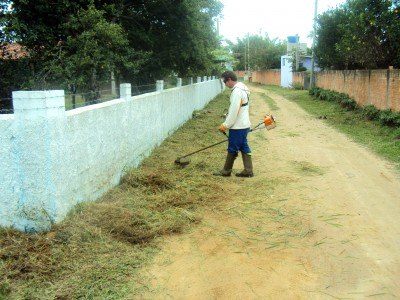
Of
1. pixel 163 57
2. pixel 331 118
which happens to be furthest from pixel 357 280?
pixel 331 118

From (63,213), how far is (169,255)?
4.20 ft

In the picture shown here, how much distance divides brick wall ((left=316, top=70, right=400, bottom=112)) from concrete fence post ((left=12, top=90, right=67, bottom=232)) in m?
10.7

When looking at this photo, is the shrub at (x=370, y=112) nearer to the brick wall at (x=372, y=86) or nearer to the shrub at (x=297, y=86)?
the brick wall at (x=372, y=86)

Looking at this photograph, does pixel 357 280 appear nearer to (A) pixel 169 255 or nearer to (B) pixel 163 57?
(A) pixel 169 255

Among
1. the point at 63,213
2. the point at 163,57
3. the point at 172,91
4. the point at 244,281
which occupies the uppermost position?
the point at 163,57

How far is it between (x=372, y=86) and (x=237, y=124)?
9525 mm

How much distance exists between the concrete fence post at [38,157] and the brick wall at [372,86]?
1072 cm

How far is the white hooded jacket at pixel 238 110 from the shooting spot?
6.99m

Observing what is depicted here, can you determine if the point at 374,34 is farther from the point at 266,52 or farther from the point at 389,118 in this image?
the point at 266,52

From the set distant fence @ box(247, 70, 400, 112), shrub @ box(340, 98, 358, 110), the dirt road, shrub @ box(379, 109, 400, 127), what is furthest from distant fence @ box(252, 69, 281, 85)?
the dirt road

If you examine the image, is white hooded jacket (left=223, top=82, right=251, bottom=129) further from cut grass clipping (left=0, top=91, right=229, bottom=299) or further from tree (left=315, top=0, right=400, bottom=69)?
tree (left=315, top=0, right=400, bottom=69)

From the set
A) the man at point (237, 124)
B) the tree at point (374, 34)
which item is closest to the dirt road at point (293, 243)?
the man at point (237, 124)

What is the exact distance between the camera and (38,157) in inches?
165

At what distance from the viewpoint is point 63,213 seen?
449 cm
